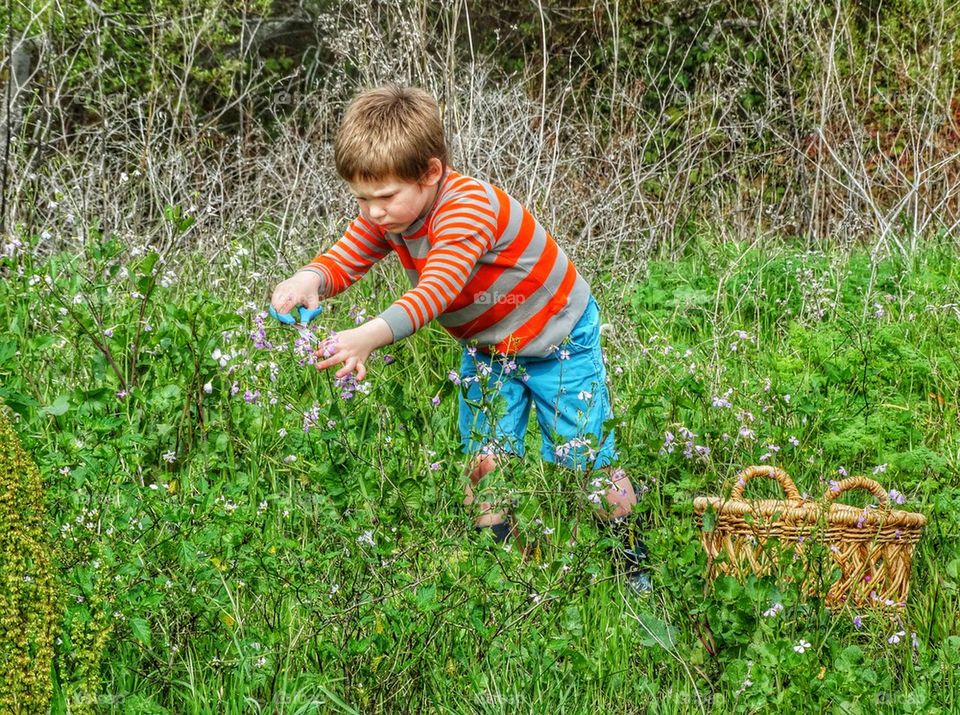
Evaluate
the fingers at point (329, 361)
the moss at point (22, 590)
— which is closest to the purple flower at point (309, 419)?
the fingers at point (329, 361)

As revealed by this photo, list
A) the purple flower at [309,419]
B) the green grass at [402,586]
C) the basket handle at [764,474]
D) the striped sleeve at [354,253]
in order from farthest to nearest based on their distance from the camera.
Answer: the striped sleeve at [354,253], the basket handle at [764,474], the purple flower at [309,419], the green grass at [402,586]

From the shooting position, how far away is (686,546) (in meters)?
2.45

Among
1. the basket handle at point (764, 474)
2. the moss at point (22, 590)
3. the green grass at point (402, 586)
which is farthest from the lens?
the basket handle at point (764, 474)

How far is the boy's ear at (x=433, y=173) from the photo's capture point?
9.99ft

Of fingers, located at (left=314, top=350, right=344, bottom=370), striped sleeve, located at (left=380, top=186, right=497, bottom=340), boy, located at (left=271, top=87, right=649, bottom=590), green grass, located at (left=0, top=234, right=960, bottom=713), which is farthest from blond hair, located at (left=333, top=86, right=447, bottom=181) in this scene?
fingers, located at (left=314, top=350, right=344, bottom=370)

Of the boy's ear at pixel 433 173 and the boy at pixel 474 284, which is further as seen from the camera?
the boy's ear at pixel 433 173

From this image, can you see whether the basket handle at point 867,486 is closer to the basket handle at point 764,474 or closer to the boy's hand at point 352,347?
the basket handle at point 764,474

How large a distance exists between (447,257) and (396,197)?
0.23m

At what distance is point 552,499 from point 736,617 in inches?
31.4

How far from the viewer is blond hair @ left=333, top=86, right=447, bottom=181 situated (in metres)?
2.96

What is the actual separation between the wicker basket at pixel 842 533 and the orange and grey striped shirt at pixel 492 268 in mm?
699

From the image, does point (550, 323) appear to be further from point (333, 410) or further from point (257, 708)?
point (257, 708)

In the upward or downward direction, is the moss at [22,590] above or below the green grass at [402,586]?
above

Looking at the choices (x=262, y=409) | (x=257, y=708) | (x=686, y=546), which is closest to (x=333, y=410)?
(x=257, y=708)
